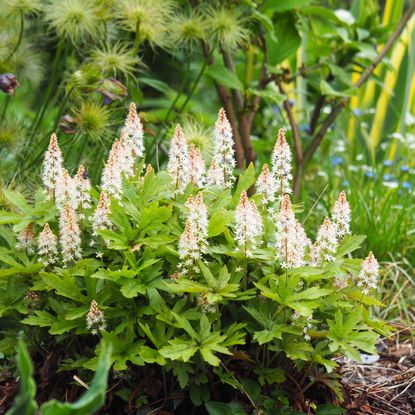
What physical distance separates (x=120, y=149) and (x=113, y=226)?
0.24 metres

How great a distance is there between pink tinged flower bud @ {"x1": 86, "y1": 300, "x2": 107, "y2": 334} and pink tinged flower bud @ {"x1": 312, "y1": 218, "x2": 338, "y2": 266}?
688 mm

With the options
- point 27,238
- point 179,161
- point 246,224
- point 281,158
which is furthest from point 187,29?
point 246,224

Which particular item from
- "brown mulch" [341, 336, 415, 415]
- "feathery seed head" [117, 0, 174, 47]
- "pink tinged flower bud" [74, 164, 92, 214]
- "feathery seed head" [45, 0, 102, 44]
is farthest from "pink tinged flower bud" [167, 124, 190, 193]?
"feathery seed head" [45, 0, 102, 44]

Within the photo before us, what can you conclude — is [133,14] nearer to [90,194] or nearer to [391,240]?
[90,194]

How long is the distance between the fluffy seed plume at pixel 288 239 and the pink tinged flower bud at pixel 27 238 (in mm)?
780

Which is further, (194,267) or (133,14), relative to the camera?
(133,14)

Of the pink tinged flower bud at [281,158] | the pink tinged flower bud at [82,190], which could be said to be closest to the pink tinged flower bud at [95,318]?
the pink tinged flower bud at [82,190]

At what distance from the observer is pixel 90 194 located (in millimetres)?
2340

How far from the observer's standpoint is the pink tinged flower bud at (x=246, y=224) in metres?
2.05

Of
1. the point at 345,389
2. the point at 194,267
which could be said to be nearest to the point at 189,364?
the point at 194,267

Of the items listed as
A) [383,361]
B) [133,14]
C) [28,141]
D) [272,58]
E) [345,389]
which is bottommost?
[383,361]

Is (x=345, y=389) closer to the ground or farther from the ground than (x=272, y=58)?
closer to the ground

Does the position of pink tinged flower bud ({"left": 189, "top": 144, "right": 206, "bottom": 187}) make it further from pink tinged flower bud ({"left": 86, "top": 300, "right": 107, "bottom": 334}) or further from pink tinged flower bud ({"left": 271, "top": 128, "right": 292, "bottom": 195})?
pink tinged flower bud ({"left": 86, "top": 300, "right": 107, "bottom": 334})

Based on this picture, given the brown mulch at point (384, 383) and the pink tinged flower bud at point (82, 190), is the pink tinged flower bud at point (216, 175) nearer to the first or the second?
the pink tinged flower bud at point (82, 190)
